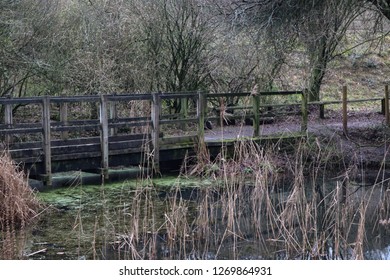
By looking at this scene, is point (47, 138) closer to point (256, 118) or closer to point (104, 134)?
point (104, 134)

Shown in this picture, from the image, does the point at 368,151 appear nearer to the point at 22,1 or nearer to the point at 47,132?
the point at 47,132

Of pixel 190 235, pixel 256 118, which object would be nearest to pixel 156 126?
pixel 256 118

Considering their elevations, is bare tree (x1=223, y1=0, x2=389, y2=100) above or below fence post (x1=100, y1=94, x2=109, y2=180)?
above

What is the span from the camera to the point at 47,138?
1280 cm

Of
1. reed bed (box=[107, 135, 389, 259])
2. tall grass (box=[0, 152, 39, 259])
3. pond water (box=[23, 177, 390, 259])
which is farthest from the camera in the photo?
tall grass (box=[0, 152, 39, 259])

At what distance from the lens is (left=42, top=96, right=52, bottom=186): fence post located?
41.8 ft

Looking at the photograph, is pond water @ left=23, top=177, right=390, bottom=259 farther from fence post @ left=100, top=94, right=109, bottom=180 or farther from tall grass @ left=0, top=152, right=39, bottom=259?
fence post @ left=100, top=94, right=109, bottom=180

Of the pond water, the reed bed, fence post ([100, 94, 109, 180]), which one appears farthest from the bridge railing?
the reed bed

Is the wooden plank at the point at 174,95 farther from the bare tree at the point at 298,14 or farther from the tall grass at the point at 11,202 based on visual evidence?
the tall grass at the point at 11,202

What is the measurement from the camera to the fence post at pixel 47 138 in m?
12.7

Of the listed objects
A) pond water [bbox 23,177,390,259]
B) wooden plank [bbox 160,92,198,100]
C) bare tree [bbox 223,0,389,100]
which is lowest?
pond water [bbox 23,177,390,259]

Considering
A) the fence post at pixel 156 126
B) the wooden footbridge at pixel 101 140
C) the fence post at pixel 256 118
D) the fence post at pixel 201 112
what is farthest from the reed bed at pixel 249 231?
the fence post at pixel 256 118

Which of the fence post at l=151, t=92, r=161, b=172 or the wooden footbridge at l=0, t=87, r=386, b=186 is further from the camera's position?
the fence post at l=151, t=92, r=161, b=172
